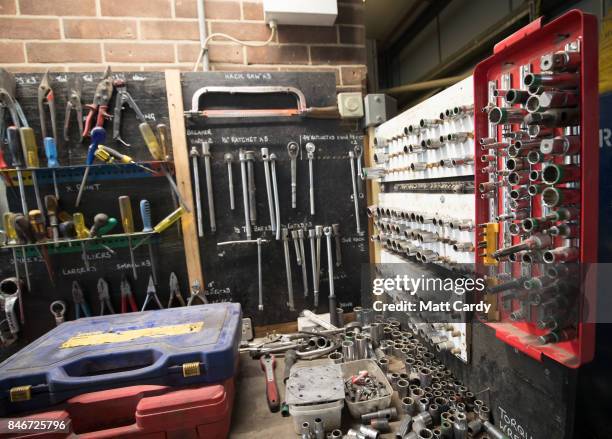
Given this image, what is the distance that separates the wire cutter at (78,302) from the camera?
1.48 m

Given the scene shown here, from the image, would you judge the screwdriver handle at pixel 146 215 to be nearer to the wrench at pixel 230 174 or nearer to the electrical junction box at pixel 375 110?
the wrench at pixel 230 174

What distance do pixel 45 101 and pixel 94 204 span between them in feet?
1.66

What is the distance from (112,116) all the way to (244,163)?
25.8 inches

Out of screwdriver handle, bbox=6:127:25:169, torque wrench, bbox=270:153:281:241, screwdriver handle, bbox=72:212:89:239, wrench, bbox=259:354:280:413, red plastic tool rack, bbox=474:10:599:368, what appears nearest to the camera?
red plastic tool rack, bbox=474:10:599:368

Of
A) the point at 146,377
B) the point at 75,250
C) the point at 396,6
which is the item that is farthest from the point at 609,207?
the point at 396,6

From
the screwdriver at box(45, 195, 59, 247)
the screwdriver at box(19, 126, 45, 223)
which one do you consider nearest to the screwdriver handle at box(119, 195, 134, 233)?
the screwdriver at box(45, 195, 59, 247)

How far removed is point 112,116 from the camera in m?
1.47

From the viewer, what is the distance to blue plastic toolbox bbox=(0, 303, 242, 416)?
3.00ft

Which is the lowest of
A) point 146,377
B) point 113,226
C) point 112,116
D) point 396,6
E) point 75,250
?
point 146,377

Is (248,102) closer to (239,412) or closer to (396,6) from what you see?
(239,412)

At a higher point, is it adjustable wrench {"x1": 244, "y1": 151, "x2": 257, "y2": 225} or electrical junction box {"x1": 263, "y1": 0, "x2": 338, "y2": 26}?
electrical junction box {"x1": 263, "y1": 0, "x2": 338, "y2": 26}

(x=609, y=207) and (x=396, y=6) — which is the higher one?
(x=396, y=6)

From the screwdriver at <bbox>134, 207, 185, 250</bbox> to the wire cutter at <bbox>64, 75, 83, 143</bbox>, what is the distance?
557mm

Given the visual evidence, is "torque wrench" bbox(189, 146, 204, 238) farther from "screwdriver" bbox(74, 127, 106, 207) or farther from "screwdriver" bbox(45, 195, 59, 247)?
"screwdriver" bbox(45, 195, 59, 247)
